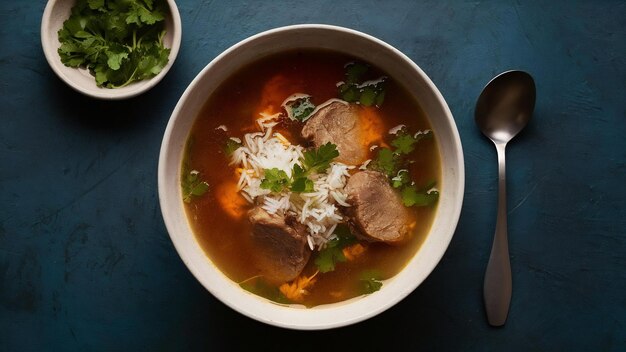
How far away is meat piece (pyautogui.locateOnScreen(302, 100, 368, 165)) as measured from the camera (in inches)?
92.3

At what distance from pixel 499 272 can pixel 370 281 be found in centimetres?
57

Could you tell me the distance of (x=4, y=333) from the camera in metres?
2.48

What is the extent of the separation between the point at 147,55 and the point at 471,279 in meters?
1.64

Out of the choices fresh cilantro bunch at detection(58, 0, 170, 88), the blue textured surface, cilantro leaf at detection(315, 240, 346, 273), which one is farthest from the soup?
fresh cilantro bunch at detection(58, 0, 170, 88)

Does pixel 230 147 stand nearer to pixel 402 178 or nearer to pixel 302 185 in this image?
pixel 302 185

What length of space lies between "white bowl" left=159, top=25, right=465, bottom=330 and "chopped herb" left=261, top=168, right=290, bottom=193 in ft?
1.14

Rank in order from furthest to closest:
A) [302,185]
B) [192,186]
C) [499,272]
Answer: [499,272] → [192,186] → [302,185]

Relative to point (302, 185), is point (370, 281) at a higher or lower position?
lower

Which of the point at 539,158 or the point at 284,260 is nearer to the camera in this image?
the point at 284,260

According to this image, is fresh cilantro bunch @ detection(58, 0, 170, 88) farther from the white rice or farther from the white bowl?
the white rice

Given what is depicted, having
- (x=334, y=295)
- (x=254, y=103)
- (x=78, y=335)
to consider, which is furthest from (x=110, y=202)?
(x=334, y=295)

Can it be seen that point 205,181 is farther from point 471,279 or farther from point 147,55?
point 471,279

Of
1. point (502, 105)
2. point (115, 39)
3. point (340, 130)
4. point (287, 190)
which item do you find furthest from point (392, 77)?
point (115, 39)

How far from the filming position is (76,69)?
2.42 meters
